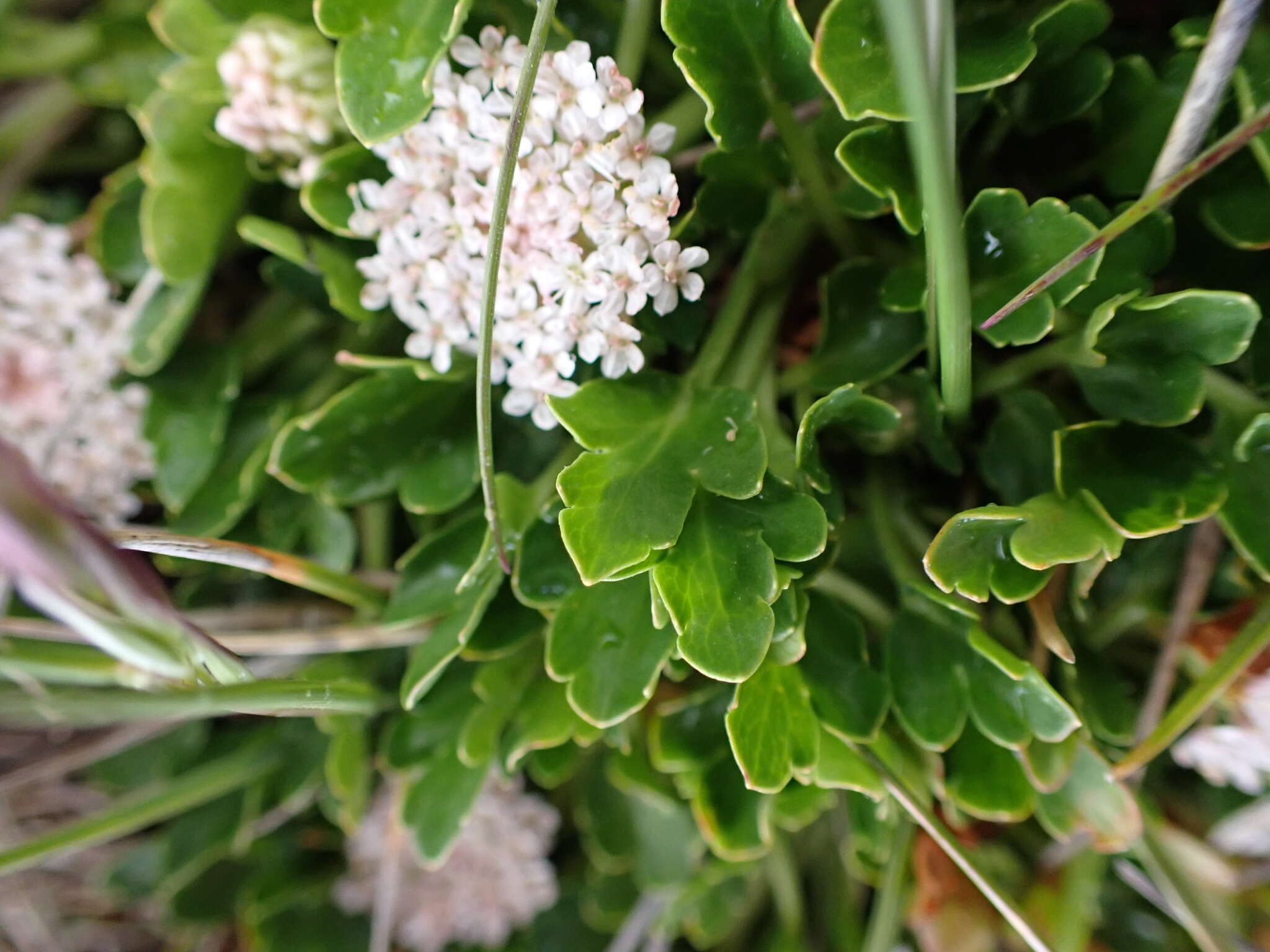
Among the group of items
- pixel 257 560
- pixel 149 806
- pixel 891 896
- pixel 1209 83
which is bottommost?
pixel 149 806

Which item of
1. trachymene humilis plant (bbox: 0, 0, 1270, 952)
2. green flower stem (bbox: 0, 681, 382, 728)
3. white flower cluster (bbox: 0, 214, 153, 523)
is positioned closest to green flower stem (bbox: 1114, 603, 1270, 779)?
trachymene humilis plant (bbox: 0, 0, 1270, 952)

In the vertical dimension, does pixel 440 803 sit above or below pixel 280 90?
below

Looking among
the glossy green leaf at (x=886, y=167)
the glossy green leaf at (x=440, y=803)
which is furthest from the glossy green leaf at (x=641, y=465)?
→ the glossy green leaf at (x=440, y=803)

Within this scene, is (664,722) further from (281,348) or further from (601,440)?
(281,348)

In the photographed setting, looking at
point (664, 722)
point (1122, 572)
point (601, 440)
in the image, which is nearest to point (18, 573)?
point (601, 440)

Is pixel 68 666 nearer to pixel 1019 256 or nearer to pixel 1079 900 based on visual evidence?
pixel 1019 256

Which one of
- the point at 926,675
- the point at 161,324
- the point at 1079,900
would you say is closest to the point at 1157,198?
the point at 926,675

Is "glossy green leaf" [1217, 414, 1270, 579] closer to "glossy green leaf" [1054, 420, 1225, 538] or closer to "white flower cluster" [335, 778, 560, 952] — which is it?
"glossy green leaf" [1054, 420, 1225, 538]
